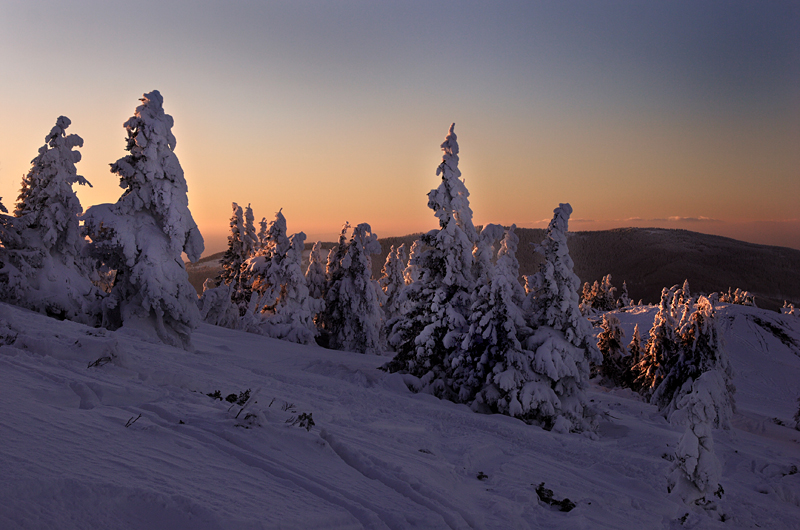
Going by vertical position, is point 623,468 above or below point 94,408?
below

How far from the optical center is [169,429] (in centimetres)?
516

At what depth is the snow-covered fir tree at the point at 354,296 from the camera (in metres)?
31.8

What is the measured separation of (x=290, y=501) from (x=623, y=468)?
7.44 metres

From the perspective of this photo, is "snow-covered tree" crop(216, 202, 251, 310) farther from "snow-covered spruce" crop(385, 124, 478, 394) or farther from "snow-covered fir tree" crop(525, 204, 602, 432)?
"snow-covered fir tree" crop(525, 204, 602, 432)

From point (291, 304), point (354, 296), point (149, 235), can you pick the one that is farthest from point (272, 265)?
point (149, 235)

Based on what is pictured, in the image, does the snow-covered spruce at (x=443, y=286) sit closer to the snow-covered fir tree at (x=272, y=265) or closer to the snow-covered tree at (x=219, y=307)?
the snow-covered fir tree at (x=272, y=265)

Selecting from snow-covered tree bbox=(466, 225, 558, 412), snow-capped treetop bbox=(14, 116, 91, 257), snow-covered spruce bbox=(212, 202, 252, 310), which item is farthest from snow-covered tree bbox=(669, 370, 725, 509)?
snow-covered spruce bbox=(212, 202, 252, 310)

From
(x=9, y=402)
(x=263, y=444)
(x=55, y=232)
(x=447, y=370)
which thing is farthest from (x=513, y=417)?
(x=55, y=232)

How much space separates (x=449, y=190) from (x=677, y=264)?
18550cm

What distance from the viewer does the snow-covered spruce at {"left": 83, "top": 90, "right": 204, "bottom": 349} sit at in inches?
680

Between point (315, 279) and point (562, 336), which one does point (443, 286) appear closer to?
point (562, 336)

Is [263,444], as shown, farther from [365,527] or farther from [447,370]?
[447,370]

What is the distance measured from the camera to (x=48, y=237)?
71.7ft

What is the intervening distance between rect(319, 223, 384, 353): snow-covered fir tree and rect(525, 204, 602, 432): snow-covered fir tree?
1788cm
